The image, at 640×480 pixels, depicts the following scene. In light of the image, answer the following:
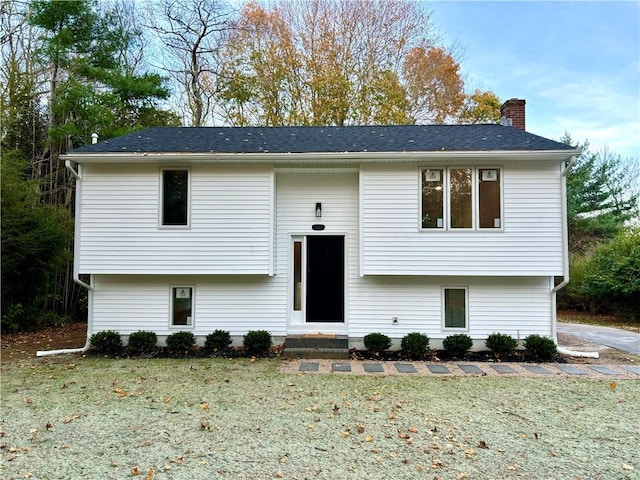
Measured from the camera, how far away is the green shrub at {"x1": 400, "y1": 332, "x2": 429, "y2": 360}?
7.89m

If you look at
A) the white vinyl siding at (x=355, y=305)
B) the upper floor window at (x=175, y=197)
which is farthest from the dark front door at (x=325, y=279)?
the upper floor window at (x=175, y=197)

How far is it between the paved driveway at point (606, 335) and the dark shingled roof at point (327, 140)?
16.4ft

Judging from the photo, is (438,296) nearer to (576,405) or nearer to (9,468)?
(576,405)

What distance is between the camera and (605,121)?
17422mm

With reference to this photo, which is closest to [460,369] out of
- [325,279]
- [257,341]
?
[325,279]

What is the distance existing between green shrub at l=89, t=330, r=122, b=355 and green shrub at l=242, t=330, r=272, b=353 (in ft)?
9.07

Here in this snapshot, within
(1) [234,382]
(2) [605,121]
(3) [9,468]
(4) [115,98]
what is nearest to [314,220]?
(1) [234,382]

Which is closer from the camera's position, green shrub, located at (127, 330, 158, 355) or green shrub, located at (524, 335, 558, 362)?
green shrub, located at (524, 335, 558, 362)

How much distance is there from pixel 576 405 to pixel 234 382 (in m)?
4.88

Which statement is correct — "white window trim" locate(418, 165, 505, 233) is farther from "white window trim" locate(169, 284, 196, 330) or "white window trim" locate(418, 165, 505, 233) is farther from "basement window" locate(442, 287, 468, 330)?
"white window trim" locate(169, 284, 196, 330)

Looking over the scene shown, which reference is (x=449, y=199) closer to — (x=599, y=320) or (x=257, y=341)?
(x=257, y=341)

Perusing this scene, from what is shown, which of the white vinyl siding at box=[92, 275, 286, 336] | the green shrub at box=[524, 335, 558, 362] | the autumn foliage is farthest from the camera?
the autumn foliage

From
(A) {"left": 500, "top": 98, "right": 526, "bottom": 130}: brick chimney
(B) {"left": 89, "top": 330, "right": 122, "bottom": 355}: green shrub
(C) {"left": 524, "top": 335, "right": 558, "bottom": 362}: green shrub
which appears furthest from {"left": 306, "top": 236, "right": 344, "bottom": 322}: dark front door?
(A) {"left": 500, "top": 98, "right": 526, "bottom": 130}: brick chimney

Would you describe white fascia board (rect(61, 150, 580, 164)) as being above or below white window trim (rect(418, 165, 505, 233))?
above
